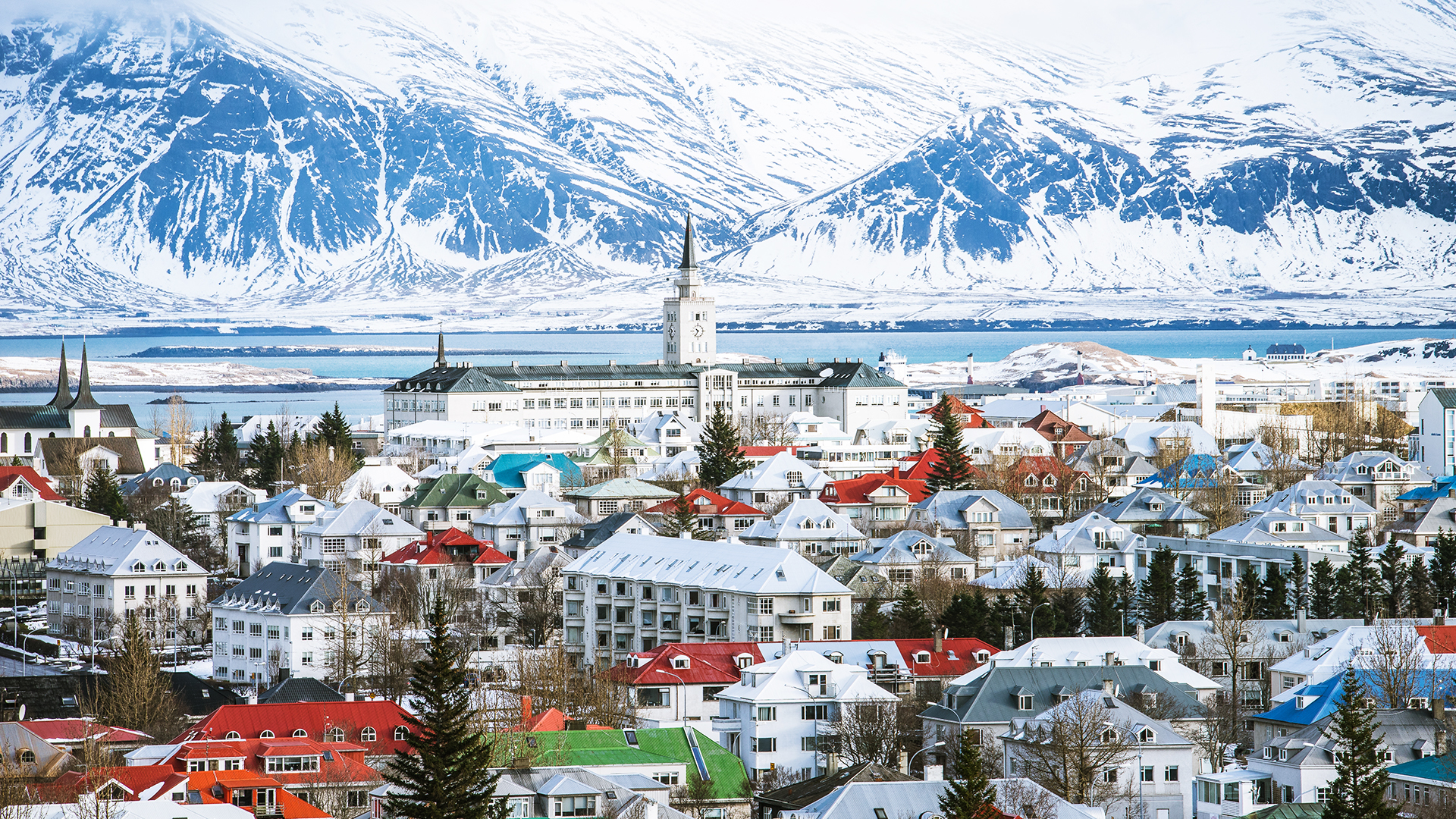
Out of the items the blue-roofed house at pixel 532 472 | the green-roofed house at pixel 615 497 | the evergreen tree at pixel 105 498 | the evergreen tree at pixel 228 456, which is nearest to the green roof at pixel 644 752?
the green-roofed house at pixel 615 497

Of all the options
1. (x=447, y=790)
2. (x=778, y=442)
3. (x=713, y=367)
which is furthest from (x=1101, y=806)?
(x=713, y=367)

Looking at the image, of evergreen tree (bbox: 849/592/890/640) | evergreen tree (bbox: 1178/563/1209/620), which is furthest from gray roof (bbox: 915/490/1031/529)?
evergreen tree (bbox: 849/592/890/640)

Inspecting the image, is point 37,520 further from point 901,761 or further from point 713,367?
point 713,367

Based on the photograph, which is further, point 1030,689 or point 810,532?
point 810,532

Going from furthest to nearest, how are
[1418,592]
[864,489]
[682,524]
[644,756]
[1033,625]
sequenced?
1. [864,489]
2. [682,524]
3. [1418,592]
4. [1033,625]
5. [644,756]

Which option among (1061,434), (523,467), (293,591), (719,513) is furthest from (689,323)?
(293,591)

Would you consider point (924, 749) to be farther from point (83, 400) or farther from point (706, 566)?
point (83, 400)

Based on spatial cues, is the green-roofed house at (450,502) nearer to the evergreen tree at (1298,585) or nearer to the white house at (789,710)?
the evergreen tree at (1298,585)

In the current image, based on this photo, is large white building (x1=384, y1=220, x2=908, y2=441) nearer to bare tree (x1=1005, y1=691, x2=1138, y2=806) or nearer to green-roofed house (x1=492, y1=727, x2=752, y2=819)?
green-roofed house (x1=492, y1=727, x2=752, y2=819)
